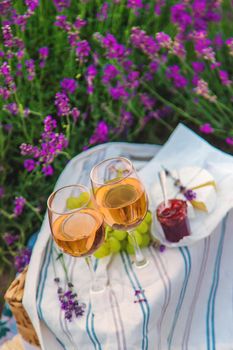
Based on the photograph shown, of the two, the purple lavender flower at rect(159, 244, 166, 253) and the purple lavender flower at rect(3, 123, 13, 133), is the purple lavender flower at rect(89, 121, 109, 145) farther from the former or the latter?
the purple lavender flower at rect(159, 244, 166, 253)

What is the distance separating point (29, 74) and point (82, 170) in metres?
0.33

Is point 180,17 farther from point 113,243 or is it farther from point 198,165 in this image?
point 113,243

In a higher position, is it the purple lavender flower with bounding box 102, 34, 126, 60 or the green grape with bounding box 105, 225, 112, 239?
the purple lavender flower with bounding box 102, 34, 126, 60

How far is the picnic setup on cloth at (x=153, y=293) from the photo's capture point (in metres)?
1.52

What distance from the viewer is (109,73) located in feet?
6.27

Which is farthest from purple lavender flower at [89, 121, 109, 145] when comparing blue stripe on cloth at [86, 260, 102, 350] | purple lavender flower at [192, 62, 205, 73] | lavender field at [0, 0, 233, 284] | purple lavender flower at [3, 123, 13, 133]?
blue stripe on cloth at [86, 260, 102, 350]

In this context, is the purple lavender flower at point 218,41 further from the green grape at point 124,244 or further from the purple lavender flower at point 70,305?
the purple lavender flower at point 70,305

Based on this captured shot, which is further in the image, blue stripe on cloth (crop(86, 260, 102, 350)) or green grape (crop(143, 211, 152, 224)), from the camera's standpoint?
green grape (crop(143, 211, 152, 224))

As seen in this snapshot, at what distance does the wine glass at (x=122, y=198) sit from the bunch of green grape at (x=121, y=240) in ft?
0.22

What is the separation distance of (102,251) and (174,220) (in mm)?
201

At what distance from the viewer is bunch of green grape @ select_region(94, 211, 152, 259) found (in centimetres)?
159

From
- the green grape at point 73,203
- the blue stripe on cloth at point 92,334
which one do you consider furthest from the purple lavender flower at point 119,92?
the blue stripe on cloth at point 92,334

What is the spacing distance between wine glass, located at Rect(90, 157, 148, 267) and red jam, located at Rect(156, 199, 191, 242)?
100 millimetres

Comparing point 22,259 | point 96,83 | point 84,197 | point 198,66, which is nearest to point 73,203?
point 84,197
